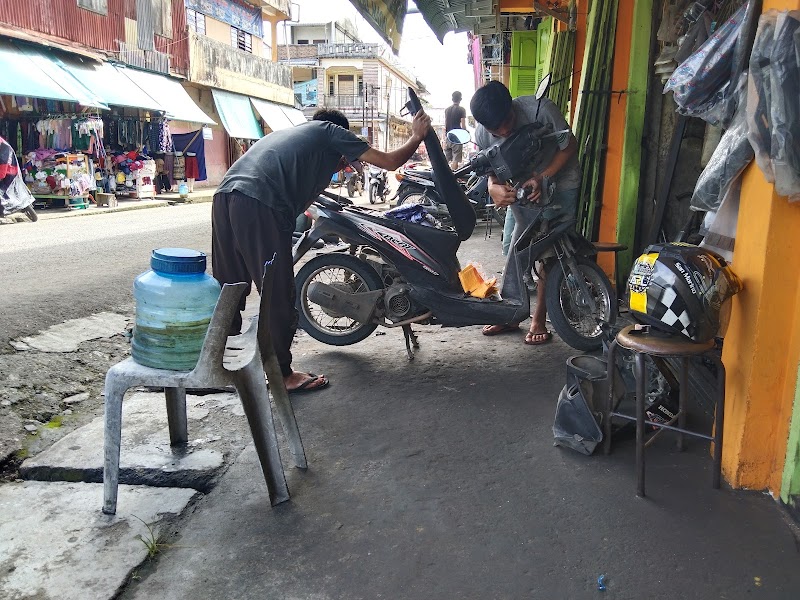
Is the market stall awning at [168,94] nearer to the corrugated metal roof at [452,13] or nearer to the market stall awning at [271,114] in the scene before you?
the market stall awning at [271,114]

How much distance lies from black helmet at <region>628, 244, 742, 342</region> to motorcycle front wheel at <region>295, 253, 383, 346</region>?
2166 millimetres

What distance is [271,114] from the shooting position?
28.1 metres

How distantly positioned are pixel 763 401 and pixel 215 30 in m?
27.3

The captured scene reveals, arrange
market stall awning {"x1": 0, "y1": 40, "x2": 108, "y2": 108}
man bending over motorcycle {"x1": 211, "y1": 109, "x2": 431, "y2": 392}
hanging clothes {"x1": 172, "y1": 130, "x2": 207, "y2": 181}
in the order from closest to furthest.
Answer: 1. man bending over motorcycle {"x1": 211, "y1": 109, "x2": 431, "y2": 392}
2. market stall awning {"x1": 0, "y1": 40, "x2": 108, "y2": 108}
3. hanging clothes {"x1": 172, "y1": 130, "x2": 207, "y2": 181}

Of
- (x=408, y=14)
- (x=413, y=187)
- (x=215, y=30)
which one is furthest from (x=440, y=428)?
(x=215, y=30)

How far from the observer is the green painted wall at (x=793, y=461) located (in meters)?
2.29

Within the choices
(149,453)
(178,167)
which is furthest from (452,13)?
(178,167)

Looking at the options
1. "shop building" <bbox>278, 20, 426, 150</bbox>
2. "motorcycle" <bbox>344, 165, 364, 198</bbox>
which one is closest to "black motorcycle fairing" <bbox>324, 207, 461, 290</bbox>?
"motorcycle" <bbox>344, 165, 364, 198</bbox>

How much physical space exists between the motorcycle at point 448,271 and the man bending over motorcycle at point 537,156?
72mm

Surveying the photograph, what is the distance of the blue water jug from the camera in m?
2.42

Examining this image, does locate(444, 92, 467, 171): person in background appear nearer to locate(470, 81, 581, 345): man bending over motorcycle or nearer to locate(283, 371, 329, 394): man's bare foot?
locate(470, 81, 581, 345): man bending over motorcycle

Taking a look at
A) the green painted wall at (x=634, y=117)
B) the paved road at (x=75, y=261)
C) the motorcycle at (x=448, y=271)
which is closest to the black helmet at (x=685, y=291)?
the motorcycle at (x=448, y=271)

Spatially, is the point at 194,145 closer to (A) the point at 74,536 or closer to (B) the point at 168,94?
(B) the point at 168,94

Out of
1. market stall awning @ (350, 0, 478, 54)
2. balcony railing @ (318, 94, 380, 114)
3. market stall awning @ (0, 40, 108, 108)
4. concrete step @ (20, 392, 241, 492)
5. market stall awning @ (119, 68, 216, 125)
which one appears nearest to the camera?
concrete step @ (20, 392, 241, 492)
